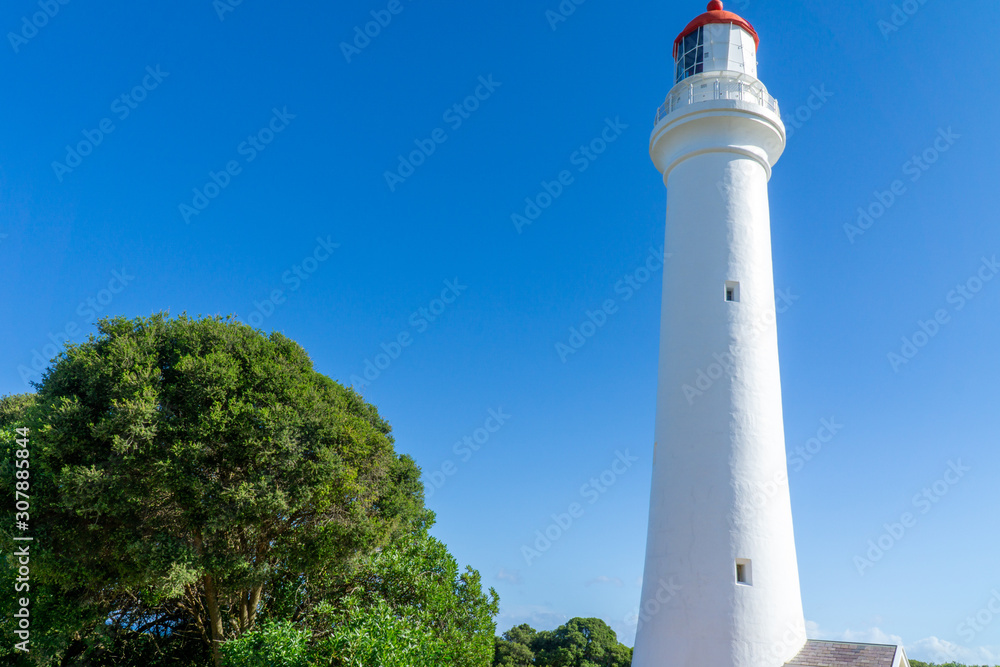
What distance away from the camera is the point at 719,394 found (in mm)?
13359

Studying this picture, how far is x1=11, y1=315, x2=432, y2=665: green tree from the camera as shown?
1175 centimetres

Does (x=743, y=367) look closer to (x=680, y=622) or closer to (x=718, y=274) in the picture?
(x=718, y=274)

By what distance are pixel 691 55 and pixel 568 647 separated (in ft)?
81.2

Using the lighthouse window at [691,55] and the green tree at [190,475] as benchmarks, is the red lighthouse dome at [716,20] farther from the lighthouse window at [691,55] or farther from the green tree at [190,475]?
the green tree at [190,475]

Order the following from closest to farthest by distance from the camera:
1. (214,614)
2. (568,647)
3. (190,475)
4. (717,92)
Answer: (190,475) → (214,614) → (717,92) → (568,647)

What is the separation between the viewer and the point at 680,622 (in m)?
12.3

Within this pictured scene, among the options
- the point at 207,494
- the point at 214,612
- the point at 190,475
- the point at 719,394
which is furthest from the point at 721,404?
the point at 214,612

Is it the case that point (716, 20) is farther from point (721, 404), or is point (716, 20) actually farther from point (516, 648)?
point (516, 648)

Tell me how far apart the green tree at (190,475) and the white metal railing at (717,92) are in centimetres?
1054

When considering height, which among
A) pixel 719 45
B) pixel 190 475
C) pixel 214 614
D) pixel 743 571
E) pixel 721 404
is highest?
pixel 719 45

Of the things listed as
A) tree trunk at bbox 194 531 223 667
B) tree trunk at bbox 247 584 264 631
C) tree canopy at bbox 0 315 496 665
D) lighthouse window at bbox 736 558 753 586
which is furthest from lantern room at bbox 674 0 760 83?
tree trunk at bbox 194 531 223 667

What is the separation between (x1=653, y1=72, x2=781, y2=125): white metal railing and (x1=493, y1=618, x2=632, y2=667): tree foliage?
2238 cm

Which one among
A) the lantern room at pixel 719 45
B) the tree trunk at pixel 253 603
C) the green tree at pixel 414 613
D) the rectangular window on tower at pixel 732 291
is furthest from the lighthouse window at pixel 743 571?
the lantern room at pixel 719 45

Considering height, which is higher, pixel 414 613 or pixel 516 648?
pixel 516 648
